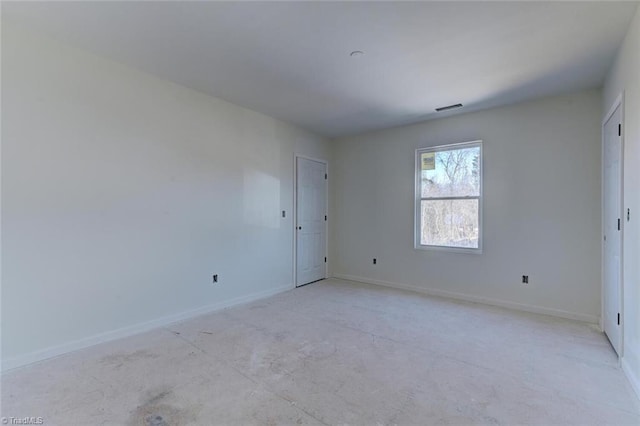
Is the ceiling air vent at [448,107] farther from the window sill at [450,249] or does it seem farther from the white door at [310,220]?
the white door at [310,220]

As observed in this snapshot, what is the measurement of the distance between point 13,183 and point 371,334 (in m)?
3.29

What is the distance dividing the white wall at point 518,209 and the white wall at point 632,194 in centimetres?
113

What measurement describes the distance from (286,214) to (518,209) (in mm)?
3170

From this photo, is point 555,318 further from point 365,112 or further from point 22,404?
point 22,404

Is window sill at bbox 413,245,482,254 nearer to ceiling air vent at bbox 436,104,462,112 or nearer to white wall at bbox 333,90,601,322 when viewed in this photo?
white wall at bbox 333,90,601,322

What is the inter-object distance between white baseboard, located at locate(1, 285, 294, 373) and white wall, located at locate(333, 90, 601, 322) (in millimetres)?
2557

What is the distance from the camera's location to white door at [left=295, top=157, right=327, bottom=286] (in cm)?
506

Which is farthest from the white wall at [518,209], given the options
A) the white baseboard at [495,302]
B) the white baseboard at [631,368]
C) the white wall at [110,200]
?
the white wall at [110,200]

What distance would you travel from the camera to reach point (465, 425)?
5.71 ft

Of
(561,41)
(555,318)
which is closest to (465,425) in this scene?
(555,318)

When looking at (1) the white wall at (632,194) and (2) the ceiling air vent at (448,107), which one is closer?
(1) the white wall at (632,194)

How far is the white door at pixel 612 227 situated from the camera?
264cm

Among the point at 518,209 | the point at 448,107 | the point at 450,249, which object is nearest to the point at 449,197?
the point at 450,249

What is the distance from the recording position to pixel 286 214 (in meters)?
4.81
